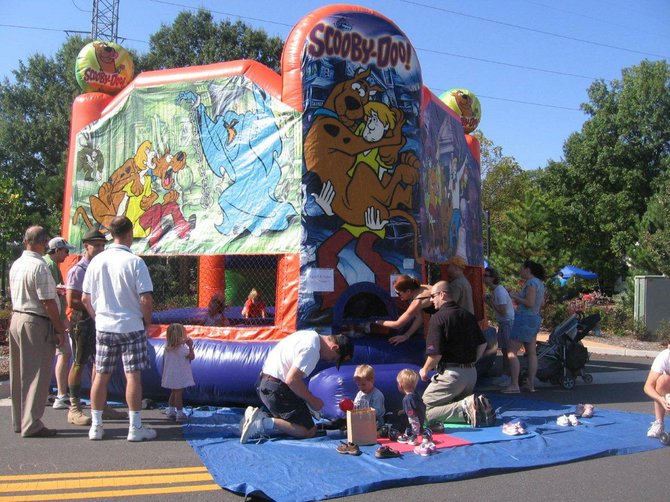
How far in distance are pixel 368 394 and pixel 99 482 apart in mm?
2634

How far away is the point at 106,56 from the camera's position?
10695mm

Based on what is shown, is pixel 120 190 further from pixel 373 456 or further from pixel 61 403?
pixel 373 456

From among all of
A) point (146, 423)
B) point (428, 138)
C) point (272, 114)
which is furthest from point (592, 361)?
point (146, 423)

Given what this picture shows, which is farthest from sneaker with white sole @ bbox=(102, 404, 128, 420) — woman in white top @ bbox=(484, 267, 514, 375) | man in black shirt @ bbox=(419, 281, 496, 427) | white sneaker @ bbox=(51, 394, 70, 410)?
woman in white top @ bbox=(484, 267, 514, 375)

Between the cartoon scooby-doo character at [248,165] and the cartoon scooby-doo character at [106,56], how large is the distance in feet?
8.95

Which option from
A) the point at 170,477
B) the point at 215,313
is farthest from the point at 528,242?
the point at 170,477

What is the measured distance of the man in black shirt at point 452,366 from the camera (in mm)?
6723

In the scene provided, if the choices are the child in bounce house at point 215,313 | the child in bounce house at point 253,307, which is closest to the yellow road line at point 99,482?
the child in bounce house at point 215,313

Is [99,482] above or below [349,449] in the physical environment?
below

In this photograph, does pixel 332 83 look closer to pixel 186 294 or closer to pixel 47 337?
pixel 47 337

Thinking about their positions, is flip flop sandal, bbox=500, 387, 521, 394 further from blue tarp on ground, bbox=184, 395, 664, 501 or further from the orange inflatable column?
the orange inflatable column

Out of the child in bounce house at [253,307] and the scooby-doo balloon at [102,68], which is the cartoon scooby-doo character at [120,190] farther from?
the child in bounce house at [253,307]

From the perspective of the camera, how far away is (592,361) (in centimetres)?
1321

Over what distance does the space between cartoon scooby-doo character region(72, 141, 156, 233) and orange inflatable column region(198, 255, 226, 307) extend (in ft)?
9.84
